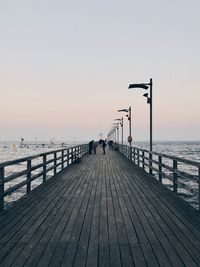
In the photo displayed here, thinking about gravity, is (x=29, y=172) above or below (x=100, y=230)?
above

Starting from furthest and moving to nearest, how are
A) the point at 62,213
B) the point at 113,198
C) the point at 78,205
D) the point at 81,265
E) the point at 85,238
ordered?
the point at 113,198 → the point at 78,205 → the point at 62,213 → the point at 85,238 → the point at 81,265

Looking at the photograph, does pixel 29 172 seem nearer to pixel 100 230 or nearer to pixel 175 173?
pixel 100 230

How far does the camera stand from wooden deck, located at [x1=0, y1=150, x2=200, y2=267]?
438cm

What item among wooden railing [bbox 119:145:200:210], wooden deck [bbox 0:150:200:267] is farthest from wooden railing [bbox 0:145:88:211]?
wooden railing [bbox 119:145:200:210]

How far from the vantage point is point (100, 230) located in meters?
5.71

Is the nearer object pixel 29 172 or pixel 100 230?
pixel 100 230

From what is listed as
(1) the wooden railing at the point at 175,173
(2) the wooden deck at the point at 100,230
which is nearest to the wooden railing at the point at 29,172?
(2) the wooden deck at the point at 100,230

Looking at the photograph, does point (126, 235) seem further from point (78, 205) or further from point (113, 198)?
point (113, 198)

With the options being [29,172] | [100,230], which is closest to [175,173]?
[100,230]

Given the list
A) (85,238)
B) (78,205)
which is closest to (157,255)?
(85,238)

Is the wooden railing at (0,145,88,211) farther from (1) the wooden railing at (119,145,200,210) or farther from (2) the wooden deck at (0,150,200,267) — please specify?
(1) the wooden railing at (119,145,200,210)

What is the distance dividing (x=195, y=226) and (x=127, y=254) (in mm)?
2230

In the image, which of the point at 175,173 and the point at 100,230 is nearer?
the point at 100,230

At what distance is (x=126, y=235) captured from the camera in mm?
5414
